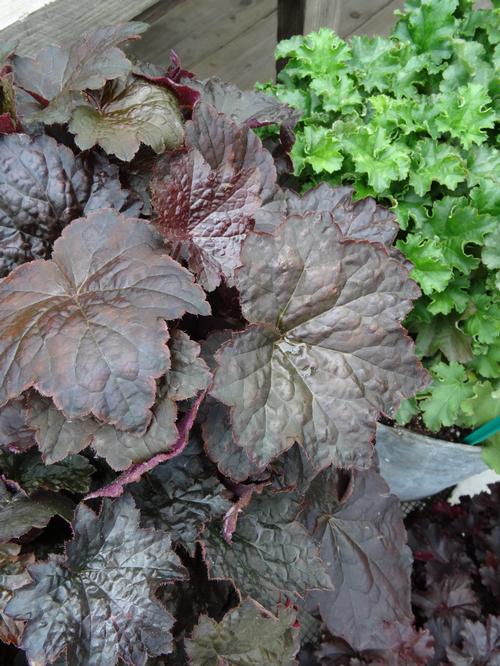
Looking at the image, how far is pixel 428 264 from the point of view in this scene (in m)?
1.24

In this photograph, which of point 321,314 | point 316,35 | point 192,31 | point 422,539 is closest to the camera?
point 321,314

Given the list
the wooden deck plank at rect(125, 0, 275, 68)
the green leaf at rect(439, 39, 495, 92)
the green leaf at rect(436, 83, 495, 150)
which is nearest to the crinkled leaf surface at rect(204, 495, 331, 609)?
the green leaf at rect(436, 83, 495, 150)

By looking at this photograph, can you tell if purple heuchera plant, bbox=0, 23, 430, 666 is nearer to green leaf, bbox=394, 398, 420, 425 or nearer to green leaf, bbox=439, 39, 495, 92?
green leaf, bbox=394, 398, 420, 425

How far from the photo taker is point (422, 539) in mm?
1503

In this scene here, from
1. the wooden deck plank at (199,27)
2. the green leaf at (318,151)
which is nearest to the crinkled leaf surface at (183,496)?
the green leaf at (318,151)

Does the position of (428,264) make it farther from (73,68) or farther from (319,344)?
(73,68)

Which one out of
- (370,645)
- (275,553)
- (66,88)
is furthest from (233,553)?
(66,88)

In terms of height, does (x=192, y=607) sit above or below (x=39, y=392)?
below

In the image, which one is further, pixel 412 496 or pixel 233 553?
pixel 412 496

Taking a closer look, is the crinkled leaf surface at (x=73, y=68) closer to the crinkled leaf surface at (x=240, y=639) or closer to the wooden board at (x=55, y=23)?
the wooden board at (x=55, y=23)

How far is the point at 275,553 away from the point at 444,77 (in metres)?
1.07

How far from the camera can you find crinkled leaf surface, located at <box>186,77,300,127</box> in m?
1.00

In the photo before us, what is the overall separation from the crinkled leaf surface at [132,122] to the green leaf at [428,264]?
562 mm

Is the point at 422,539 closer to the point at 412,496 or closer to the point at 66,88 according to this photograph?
the point at 412,496
